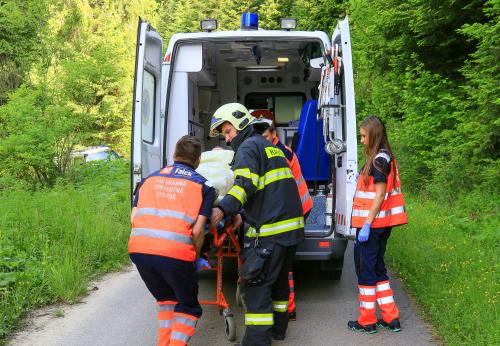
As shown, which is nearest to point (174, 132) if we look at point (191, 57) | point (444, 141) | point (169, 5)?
point (191, 57)

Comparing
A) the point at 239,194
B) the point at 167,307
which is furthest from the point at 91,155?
the point at 239,194

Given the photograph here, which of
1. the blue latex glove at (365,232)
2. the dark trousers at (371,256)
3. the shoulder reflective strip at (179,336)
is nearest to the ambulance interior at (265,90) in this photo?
the dark trousers at (371,256)

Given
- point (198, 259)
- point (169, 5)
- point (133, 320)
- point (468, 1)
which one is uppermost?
point (169, 5)

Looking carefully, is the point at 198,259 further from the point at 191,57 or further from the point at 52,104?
the point at 52,104

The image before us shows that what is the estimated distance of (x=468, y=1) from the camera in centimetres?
909

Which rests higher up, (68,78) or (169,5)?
(169,5)

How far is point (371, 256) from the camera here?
486 cm

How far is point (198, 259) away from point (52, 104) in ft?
33.3

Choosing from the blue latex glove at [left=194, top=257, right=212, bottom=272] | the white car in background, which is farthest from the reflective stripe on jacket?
the white car in background

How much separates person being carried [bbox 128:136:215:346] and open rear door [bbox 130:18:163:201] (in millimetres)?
1361

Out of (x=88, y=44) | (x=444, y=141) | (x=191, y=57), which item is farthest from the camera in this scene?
(x=88, y=44)

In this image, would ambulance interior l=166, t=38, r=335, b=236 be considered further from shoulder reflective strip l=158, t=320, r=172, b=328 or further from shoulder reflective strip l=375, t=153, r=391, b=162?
shoulder reflective strip l=158, t=320, r=172, b=328

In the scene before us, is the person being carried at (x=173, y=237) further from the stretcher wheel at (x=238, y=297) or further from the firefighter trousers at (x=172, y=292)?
the stretcher wheel at (x=238, y=297)

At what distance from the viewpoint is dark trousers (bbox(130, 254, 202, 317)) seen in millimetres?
3797
